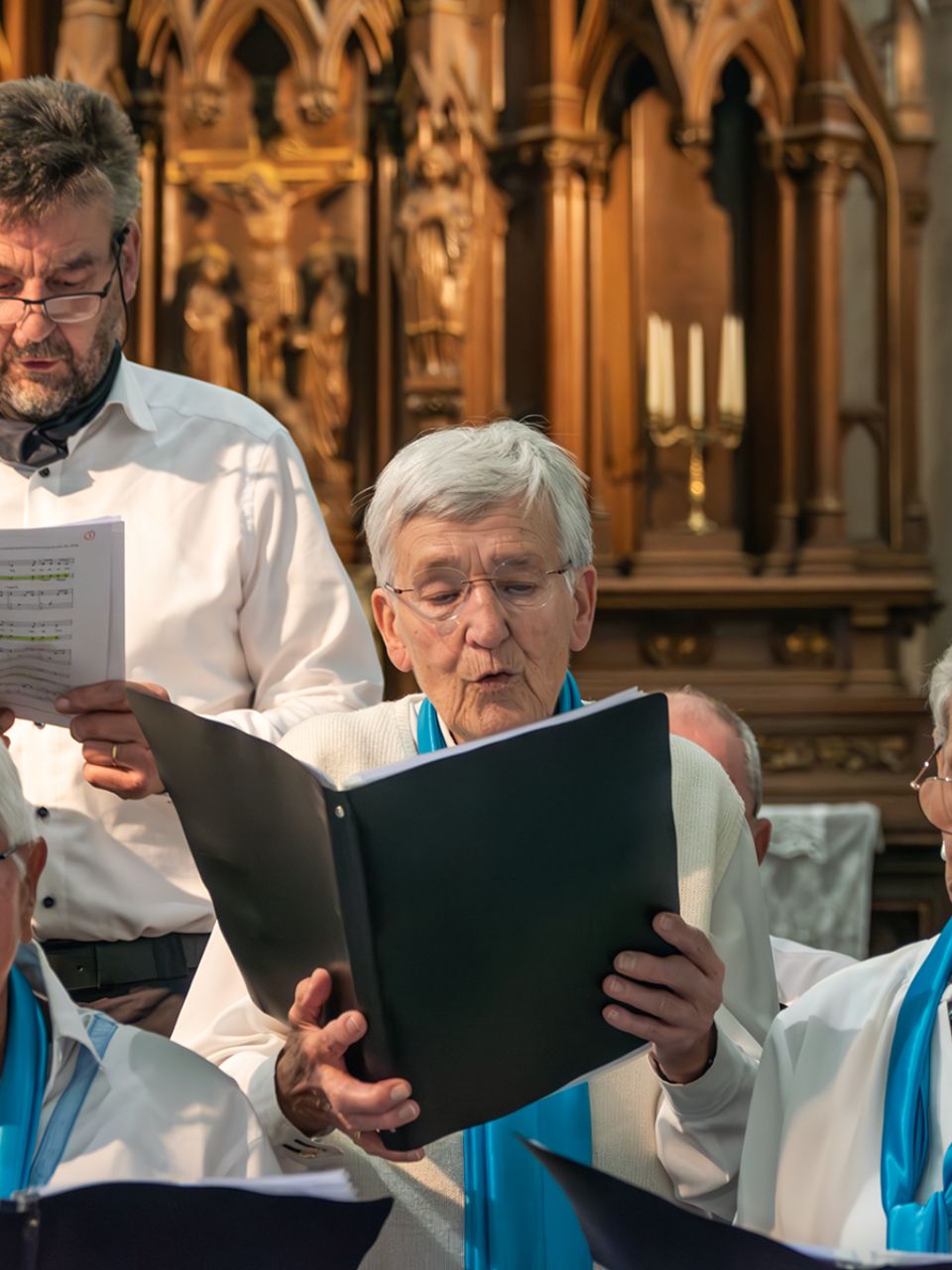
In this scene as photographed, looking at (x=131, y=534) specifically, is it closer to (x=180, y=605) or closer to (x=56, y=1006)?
(x=180, y=605)

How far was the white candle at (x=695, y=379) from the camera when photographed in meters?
6.66

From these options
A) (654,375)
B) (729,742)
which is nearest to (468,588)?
(729,742)

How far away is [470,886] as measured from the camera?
6.07 ft

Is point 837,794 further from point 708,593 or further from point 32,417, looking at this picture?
point 32,417

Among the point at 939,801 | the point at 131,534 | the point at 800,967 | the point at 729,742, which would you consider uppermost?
the point at 131,534

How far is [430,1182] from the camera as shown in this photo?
2260 mm

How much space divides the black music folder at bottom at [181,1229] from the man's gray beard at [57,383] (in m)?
1.50

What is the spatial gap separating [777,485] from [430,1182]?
4.83 meters

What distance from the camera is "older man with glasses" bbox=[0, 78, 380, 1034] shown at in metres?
2.77

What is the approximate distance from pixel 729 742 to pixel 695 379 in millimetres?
3438

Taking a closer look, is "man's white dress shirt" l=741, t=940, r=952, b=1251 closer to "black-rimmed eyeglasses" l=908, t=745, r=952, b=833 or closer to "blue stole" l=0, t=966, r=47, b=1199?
"black-rimmed eyeglasses" l=908, t=745, r=952, b=833

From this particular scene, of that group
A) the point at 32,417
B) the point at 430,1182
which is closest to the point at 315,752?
the point at 430,1182

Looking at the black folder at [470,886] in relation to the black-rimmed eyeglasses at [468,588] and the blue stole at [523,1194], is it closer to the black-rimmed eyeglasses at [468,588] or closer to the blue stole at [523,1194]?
the blue stole at [523,1194]

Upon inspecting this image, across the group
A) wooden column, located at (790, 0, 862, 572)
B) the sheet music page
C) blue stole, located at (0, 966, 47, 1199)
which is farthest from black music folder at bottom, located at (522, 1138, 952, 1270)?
wooden column, located at (790, 0, 862, 572)
